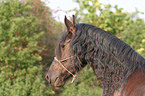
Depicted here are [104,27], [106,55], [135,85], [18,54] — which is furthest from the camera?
[104,27]

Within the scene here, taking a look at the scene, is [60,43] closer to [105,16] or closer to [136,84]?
[136,84]

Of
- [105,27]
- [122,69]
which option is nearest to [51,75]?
[122,69]

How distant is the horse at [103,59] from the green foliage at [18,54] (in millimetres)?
3415

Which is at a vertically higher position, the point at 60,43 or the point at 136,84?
the point at 60,43

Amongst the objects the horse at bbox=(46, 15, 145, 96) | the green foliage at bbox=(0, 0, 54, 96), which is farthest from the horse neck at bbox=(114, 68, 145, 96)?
the green foliage at bbox=(0, 0, 54, 96)

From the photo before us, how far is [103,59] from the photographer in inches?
77.2

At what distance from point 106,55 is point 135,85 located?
0.47m

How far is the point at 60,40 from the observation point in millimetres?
2246

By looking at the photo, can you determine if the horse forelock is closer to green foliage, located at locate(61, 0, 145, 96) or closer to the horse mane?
the horse mane

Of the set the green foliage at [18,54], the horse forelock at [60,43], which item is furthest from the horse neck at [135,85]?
the green foliage at [18,54]

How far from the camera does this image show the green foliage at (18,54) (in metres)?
5.25

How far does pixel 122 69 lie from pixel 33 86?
425cm

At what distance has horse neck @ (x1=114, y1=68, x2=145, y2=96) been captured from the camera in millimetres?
1706

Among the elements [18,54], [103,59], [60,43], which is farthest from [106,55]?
[18,54]
